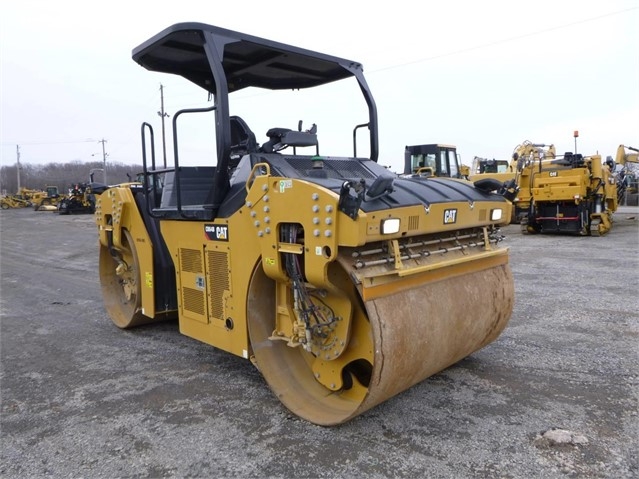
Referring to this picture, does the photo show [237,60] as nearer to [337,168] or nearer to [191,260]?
[337,168]

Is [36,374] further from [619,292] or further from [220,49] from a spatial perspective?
[619,292]

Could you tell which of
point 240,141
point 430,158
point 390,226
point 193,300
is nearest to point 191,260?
point 193,300

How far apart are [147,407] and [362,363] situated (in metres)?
1.48

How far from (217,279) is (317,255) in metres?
1.21

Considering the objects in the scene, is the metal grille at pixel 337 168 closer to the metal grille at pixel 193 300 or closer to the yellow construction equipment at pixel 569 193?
the metal grille at pixel 193 300

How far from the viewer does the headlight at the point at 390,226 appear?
9.02 feet

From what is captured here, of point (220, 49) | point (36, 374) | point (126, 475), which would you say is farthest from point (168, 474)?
point (220, 49)

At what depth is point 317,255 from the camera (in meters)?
2.81

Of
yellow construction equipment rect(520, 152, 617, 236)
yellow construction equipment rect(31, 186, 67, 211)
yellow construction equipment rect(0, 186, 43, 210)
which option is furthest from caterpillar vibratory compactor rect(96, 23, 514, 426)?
yellow construction equipment rect(0, 186, 43, 210)

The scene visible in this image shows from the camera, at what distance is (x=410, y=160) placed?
15555mm

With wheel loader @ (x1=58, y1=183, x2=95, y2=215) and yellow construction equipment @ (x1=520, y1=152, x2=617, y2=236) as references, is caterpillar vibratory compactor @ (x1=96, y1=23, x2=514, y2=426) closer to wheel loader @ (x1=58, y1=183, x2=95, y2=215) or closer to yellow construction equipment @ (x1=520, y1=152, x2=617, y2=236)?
yellow construction equipment @ (x1=520, y1=152, x2=617, y2=236)

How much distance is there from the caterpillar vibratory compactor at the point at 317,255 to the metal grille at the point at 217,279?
0.01 meters

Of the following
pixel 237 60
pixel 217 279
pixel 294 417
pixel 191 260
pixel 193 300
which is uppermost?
pixel 237 60

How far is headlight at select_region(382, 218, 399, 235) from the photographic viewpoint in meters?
2.75
